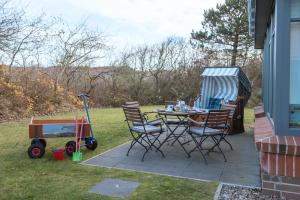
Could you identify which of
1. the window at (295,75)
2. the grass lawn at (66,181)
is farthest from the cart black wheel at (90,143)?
the window at (295,75)

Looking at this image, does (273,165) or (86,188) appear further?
(86,188)

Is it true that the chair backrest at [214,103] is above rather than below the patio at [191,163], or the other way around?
above

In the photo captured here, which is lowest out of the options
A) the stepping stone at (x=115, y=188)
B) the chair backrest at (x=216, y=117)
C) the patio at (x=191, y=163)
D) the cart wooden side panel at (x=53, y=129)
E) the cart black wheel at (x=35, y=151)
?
the stepping stone at (x=115, y=188)

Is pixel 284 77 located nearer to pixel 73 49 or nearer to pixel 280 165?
pixel 280 165

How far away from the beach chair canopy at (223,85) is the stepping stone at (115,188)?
5138 millimetres

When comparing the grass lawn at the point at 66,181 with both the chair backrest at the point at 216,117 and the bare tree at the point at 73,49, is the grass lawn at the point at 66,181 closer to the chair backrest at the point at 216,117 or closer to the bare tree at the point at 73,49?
the chair backrest at the point at 216,117

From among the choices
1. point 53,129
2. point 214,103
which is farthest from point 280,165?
point 214,103

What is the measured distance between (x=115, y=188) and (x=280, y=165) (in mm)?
1886

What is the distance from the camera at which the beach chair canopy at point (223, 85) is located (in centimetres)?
819

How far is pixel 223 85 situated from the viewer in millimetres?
9398

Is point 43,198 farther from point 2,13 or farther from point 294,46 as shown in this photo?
point 2,13

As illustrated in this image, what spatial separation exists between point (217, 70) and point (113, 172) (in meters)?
5.74

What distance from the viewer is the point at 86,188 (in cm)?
358

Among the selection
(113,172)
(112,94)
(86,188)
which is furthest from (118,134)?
(112,94)
